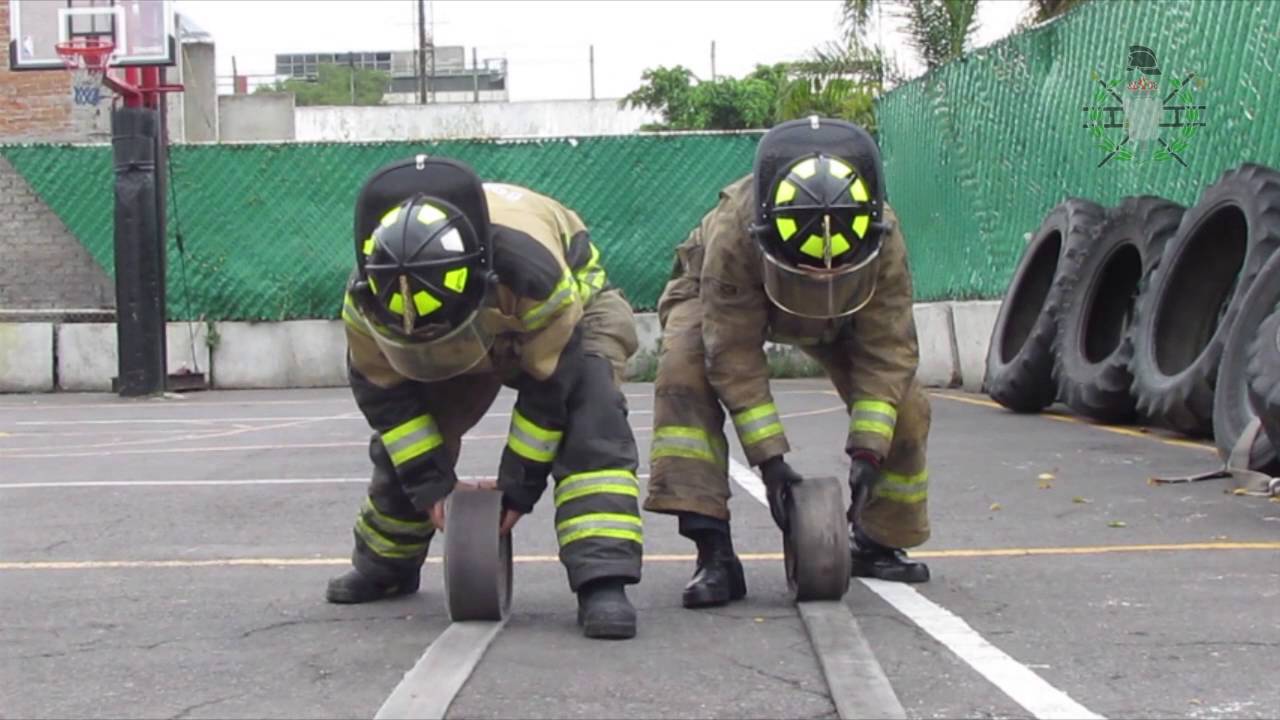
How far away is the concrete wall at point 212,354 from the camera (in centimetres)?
1817

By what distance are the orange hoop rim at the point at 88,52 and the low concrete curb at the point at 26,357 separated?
9.79ft

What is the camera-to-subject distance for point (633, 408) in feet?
46.2

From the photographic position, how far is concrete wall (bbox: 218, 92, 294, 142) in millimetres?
51438

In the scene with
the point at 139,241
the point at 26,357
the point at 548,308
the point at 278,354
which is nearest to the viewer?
the point at 548,308

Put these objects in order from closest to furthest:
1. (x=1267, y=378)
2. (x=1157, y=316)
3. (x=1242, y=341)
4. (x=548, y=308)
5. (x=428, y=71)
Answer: (x=548, y=308) < (x=1267, y=378) < (x=1242, y=341) < (x=1157, y=316) < (x=428, y=71)

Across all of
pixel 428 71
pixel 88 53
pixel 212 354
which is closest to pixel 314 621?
pixel 88 53

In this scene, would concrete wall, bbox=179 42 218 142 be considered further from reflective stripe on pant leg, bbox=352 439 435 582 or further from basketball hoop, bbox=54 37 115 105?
reflective stripe on pant leg, bbox=352 439 435 582

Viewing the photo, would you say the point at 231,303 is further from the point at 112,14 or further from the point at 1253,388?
the point at 1253,388

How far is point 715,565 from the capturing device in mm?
5617

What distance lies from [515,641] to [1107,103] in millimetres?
9700

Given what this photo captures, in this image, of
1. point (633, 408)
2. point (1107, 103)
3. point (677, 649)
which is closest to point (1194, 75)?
point (1107, 103)

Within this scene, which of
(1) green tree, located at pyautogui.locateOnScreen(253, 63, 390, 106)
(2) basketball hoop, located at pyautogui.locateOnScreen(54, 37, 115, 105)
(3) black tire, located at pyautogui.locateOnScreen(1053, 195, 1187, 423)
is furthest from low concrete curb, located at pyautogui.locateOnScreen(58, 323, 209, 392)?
(1) green tree, located at pyautogui.locateOnScreen(253, 63, 390, 106)

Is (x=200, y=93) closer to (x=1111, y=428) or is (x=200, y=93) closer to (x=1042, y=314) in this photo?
(x=1042, y=314)

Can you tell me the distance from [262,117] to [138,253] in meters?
37.4
